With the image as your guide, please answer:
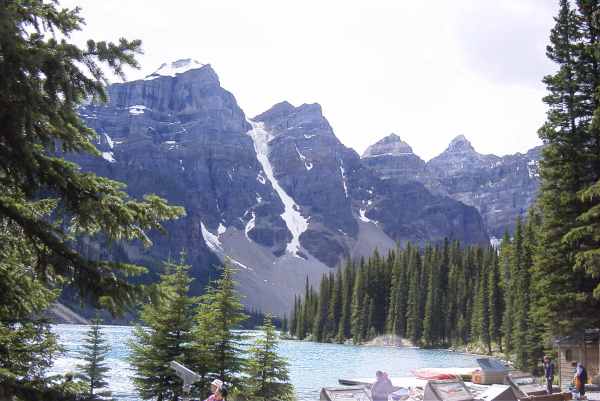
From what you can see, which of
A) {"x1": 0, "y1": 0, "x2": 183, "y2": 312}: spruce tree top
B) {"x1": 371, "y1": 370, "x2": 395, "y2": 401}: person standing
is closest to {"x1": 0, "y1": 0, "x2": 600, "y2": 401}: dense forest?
{"x1": 0, "y1": 0, "x2": 183, "y2": 312}: spruce tree top

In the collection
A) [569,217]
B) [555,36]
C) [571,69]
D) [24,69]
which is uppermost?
[555,36]

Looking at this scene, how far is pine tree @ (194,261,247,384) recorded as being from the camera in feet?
74.2

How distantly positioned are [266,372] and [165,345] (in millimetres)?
4017

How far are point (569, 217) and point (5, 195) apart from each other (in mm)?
29691

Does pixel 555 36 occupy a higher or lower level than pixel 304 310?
higher

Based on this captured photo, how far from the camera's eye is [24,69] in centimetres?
688

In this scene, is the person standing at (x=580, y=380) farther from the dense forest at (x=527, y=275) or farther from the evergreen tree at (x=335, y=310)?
the evergreen tree at (x=335, y=310)

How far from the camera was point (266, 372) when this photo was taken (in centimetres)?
2358

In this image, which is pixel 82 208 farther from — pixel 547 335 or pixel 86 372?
pixel 547 335

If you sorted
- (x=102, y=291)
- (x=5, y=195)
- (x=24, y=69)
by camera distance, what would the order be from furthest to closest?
(x=5, y=195), (x=102, y=291), (x=24, y=69)

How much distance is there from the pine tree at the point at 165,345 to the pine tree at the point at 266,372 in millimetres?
2517

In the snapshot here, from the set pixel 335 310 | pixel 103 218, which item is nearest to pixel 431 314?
pixel 335 310

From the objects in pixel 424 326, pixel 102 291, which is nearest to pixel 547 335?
pixel 102 291

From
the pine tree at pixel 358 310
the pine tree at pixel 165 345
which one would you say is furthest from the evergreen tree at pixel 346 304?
the pine tree at pixel 165 345
